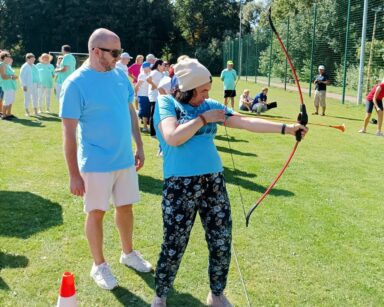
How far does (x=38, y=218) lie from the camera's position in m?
→ 5.30

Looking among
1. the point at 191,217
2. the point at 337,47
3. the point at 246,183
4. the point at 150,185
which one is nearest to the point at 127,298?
the point at 191,217

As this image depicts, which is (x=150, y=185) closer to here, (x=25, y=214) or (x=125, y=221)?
(x=25, y=214)

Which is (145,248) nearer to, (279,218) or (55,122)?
(279,218)

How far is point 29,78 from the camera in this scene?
42.7ft

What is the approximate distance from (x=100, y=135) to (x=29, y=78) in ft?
34.7

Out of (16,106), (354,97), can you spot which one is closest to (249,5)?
(354,97)

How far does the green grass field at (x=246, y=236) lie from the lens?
147 inches

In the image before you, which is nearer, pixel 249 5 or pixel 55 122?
pixel 55 122

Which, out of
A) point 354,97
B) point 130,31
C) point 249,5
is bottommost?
point 354,97

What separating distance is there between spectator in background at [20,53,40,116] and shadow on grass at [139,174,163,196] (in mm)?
7258

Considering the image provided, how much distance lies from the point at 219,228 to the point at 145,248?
1.62m

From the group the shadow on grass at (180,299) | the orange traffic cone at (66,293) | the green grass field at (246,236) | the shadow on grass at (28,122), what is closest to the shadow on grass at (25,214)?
the green grass field at (246,236)

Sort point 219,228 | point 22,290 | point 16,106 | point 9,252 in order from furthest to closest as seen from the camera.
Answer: point 16,106 → point 9,252 → point 22,290 → point 219,228

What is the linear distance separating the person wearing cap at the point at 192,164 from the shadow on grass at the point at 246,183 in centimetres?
340
